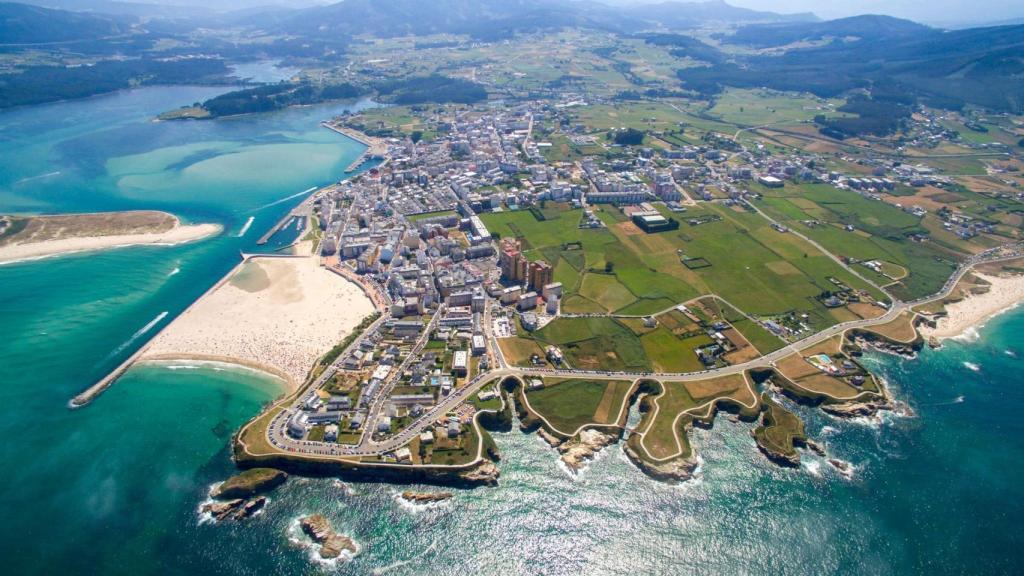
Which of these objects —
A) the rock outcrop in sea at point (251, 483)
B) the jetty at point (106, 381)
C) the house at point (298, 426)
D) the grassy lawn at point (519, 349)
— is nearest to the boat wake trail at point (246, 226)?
the jetty at point (106, 381)

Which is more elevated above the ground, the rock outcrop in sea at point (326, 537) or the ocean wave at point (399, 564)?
the rock outcrop in sea at point (326, 537)

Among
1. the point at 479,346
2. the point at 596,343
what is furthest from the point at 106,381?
the point at 596,343

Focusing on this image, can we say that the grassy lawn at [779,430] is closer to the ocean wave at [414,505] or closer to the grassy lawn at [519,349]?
the grassy lawn at [519,349]

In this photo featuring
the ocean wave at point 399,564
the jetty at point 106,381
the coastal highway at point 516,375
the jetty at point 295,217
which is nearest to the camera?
the ocean wave at point 399,564

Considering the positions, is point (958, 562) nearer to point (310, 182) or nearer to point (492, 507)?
point (492, 507)

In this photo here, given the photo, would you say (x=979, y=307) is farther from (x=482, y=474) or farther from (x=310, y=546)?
(x=310, y=546)

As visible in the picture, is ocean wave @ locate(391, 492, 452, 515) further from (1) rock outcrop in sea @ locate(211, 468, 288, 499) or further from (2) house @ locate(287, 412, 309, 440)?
(2) house @ locate(287, 412, 309, 440)

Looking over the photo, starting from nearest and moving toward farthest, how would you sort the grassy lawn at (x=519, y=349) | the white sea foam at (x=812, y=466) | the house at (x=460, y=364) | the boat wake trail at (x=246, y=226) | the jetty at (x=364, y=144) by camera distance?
the white sea foam at (x=812, y=466) → the house at (x=460, y=364) → the grassy lawn at (x=519, y=349) → the boat wake trail at (x=246, y=226) → the jetty at (x=364, y=144)
